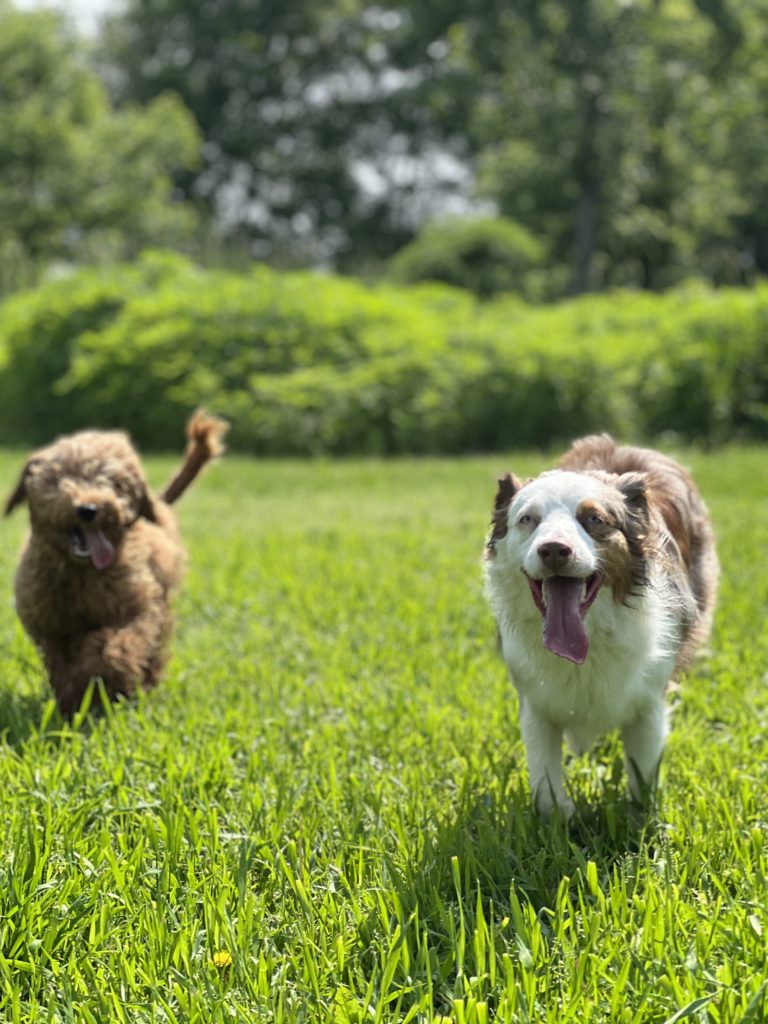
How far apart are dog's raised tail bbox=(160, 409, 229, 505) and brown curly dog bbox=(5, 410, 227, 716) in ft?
2.25

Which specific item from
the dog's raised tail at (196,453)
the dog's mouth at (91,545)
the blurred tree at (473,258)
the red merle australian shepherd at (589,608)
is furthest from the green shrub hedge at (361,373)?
the blurred tree at (473,258)

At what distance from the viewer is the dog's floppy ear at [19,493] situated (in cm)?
425

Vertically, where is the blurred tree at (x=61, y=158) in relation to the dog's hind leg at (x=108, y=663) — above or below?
above

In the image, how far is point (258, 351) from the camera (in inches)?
538

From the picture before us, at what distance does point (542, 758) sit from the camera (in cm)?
304

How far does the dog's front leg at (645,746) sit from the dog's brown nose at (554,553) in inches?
30.9

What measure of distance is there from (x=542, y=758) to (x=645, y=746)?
0.31 meters

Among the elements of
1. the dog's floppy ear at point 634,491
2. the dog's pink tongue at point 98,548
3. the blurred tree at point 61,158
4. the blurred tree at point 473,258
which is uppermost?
the blurred tree at point 61,158

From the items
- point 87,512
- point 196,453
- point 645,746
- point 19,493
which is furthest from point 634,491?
point 196,453

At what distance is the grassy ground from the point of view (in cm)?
223

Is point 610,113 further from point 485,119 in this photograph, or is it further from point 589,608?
point 589,608

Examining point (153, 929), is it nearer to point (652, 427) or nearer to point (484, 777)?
point (484, 777)

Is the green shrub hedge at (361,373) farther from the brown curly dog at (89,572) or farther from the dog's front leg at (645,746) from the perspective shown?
the dog's front leg at (645,746)

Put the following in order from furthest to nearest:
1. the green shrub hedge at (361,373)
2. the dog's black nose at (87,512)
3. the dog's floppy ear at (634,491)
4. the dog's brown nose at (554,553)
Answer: the green shrub hedge at (361,373), the dog's black nose at (87,512), the dog's floppy ear at (634,491), the dog's brown nose at (554,553)
